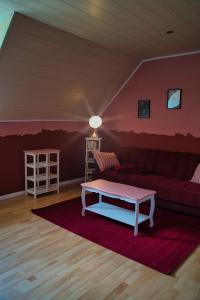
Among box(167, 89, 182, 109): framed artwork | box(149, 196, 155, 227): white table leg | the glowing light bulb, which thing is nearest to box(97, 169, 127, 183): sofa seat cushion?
box(149, 196, 155, 227): white table leg

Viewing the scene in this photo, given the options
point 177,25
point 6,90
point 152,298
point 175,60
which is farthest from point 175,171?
point 6,90

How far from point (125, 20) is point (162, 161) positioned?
230 centimetres

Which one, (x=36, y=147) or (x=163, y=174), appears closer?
(x=163, y=174)

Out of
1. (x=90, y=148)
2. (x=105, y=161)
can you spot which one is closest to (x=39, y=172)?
(x=90, y=148)

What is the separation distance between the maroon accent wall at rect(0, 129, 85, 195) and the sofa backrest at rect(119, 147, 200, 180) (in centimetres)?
97

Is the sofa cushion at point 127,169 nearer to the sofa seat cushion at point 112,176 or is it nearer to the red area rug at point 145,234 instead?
the sofa seat cushion at point 112,176

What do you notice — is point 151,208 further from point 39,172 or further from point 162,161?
point 39,172

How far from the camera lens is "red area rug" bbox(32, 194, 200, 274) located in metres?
2.47

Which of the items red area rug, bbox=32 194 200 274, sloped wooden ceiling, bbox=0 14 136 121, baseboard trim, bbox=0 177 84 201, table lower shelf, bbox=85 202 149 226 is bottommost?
red area rug, bbox=32 194 200 274

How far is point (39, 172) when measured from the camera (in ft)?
14.7

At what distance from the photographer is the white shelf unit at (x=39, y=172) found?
4047 mm

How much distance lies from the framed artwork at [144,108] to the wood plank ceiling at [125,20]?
Answer: 100 centimetres

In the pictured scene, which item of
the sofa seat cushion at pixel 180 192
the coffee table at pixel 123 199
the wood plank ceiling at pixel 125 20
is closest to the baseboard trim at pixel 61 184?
the coffee table at pixel 123 199

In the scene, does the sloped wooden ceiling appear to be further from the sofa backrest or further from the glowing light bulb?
the sofa backrest
